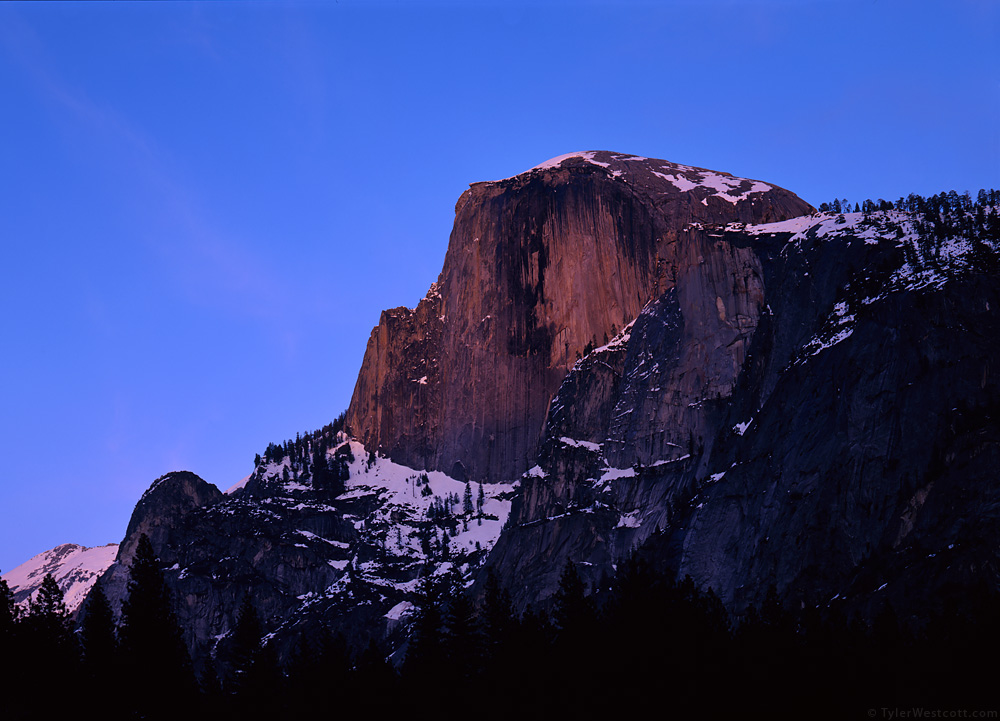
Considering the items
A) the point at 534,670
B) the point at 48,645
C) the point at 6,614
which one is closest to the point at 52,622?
the point at 6,614

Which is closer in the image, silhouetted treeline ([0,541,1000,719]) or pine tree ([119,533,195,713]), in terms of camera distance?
silhouetted treeline ([0,541,1000,719])

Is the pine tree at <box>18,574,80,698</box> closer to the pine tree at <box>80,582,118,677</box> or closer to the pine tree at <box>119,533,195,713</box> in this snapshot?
the pine tree at <box>80,582,118,677</box>

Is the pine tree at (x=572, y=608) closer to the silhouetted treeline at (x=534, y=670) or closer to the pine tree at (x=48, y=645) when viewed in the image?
the silhouetted treeline at (x=534, y=670)

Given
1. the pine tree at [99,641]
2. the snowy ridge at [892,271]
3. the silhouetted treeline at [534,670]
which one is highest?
the snowy ridge at [892,271]

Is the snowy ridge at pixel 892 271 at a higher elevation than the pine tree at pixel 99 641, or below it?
higher

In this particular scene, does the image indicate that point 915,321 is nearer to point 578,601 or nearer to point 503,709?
point 578,601

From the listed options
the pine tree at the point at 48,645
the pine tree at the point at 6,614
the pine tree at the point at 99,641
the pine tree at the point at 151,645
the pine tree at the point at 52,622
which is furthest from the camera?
the pine tree at the point at 52,622

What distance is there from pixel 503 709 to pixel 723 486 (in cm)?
8825

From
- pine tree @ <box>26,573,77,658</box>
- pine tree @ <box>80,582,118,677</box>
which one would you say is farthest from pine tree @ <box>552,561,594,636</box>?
pine tree @ <box>26,573,77,658</box>

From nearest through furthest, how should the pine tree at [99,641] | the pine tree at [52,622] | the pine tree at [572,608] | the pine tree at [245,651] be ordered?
the pine tree at [99,641], the pine tree at [52,622], the pine tree at [245,651], the pine tree at [572,608]

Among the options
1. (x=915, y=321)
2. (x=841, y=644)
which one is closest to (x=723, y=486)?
(x=915, y=321)

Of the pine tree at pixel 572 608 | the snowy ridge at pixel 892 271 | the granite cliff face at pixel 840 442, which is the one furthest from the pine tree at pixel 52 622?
the snowy ridge at pixel 892 271

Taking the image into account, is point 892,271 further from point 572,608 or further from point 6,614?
point 6,614

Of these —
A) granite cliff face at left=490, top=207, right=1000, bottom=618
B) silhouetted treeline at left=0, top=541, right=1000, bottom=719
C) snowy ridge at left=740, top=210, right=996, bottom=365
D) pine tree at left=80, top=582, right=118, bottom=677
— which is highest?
snowy ridge at left=740, top=210, right=996, bottom=365
